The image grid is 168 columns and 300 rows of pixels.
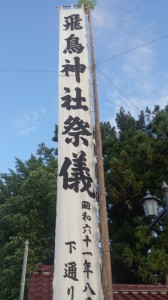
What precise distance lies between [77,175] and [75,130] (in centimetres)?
92

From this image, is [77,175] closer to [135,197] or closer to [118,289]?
[118,289]

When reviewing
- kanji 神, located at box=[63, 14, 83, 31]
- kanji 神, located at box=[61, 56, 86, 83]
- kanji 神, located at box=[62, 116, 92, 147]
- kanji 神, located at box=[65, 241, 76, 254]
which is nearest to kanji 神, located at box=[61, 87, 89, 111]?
kanji 神, located at box=[62, 116, 92, 147]

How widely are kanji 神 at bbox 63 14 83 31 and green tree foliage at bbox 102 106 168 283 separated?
303 inches

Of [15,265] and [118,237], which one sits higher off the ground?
[118,237]

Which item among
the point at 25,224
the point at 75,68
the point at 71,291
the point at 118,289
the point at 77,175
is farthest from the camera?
the point at 25,224

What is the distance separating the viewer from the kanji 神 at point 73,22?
25.4ft

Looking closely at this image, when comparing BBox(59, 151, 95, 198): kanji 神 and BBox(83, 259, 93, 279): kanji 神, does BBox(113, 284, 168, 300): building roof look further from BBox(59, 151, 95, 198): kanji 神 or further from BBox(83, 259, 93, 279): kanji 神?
BBox(59, 151, 95, 198): kanji 神

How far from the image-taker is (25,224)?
18719 mm

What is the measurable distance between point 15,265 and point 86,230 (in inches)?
517

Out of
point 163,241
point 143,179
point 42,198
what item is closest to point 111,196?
point 143,179

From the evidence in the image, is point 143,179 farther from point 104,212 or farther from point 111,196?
point 104,212

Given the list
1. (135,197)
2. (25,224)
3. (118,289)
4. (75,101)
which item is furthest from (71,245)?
(25,224)

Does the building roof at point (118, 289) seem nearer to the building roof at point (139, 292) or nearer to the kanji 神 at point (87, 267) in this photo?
the building roof at point (139, 292)

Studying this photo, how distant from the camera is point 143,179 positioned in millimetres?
16953
